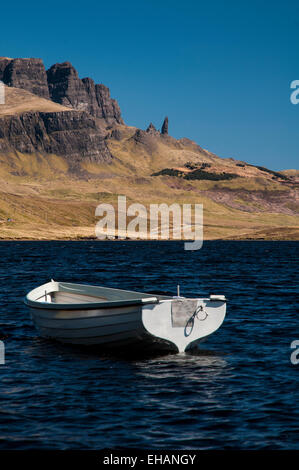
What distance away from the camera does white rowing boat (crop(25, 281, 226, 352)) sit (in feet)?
70.4

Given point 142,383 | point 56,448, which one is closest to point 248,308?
point 142,383

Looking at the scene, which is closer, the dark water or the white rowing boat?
the dark water

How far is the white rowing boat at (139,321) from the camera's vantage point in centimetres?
2145

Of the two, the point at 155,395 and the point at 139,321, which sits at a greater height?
the point at 139,321

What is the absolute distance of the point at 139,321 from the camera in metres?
21.7

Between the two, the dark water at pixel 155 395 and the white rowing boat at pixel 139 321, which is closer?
the dark water at pixel 155 395

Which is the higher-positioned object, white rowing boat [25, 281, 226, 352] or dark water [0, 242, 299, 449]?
white rowing boat [25, 281, 226, 352]

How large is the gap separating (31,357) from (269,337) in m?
11.6

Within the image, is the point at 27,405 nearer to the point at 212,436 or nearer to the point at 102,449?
the point at 102,449

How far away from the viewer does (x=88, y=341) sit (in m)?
24.3

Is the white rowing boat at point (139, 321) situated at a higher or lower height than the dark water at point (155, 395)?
higher

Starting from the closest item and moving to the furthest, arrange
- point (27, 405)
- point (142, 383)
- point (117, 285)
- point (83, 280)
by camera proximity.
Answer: point (27, 405), point (142, 383), point (117, 285), point (83, 280)
